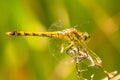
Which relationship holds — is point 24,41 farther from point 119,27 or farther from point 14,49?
point 119,27

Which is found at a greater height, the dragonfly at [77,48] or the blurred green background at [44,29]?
the blurred green background at [44,29]

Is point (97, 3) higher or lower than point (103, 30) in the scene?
higher

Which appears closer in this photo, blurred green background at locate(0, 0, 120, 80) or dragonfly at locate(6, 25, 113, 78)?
dragonfly at locate(6, 25, 113, 78)

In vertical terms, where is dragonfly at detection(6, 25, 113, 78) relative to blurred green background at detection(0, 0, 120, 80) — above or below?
below

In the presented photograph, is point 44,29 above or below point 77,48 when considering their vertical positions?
above

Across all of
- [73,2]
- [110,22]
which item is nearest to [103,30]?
[110,22]

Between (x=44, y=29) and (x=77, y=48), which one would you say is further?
(x=44, y=29)

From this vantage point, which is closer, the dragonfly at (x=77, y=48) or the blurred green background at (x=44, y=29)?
the dragonfly at (x=77, y=48)

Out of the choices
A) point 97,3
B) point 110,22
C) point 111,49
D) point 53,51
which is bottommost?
point 53,51
